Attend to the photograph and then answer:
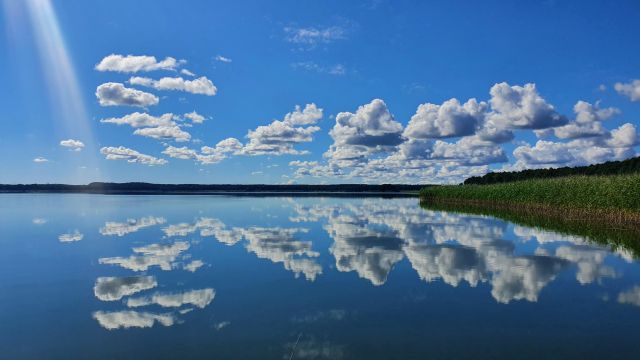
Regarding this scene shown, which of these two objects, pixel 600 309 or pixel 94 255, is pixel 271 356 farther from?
pixel 94 255

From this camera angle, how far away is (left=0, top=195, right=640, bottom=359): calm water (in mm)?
6145

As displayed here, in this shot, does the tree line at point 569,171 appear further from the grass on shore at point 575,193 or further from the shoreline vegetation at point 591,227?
the shoreline vegetation at point 591,227

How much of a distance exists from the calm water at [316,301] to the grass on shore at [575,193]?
388 inches

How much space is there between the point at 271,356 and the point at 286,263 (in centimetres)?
690

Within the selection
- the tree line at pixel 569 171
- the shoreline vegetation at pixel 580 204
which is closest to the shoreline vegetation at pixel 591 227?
the shoreline vegetation at pixel 580 204

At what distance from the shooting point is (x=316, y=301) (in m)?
8.50

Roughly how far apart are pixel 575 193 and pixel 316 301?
26435 mm

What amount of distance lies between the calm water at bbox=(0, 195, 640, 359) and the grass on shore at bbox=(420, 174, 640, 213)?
32.3 ft

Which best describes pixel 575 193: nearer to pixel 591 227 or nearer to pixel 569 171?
pixel 591 227

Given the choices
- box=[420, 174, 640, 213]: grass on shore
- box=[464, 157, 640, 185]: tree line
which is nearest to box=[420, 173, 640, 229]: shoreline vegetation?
box=[420, 174, 640, 213]: grass on shore

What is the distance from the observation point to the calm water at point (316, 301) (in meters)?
6.14

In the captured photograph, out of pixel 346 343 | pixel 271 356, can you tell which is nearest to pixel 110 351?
pixel 271 356

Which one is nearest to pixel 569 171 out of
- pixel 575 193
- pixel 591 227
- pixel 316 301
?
pixel 575 193

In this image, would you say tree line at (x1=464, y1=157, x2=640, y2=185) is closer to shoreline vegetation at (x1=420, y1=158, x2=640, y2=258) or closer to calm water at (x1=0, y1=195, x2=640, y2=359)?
shoreline vegetation at (x1=420, y1=158, x2=640, y2=258)
